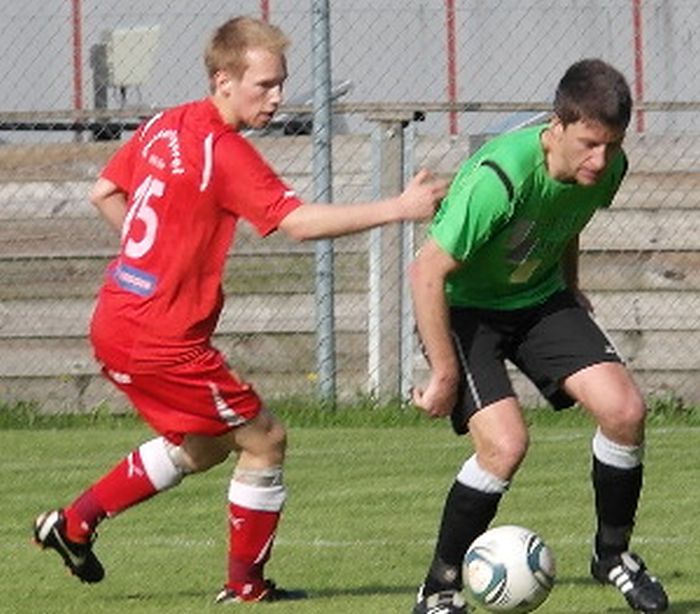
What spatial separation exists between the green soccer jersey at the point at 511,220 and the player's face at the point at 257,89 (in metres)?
0.62

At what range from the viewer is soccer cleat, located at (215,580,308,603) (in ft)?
24.7

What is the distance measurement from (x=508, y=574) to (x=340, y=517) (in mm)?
2738

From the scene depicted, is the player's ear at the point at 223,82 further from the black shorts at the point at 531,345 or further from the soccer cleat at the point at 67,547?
the soccer cleat at the point at 67,547

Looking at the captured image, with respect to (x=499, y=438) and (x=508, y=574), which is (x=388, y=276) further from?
(x=508, y=574)

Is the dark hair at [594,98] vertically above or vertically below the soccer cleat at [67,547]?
above

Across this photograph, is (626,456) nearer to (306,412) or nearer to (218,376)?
(218,376)

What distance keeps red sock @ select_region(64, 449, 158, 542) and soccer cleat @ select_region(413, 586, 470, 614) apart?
103 cm

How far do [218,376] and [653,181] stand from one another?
703 centimetres

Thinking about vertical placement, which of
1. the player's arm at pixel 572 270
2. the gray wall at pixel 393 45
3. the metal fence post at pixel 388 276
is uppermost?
the player's arm at pixel 572 270

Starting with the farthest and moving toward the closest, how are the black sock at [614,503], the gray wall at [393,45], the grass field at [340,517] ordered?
1. the gray wall at [393,45]
2. the grass field at [340,517]
3. the black sock at [614,503]

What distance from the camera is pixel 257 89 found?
7379 mm

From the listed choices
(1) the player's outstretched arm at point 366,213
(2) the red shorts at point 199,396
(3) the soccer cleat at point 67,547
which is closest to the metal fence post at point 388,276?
(3) the soccer cleat at point 67,547

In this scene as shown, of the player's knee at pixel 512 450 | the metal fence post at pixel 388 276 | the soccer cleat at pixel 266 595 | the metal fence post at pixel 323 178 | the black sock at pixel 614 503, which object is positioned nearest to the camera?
the player's knee at pixel 512 450

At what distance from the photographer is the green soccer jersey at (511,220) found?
22.5 ft
